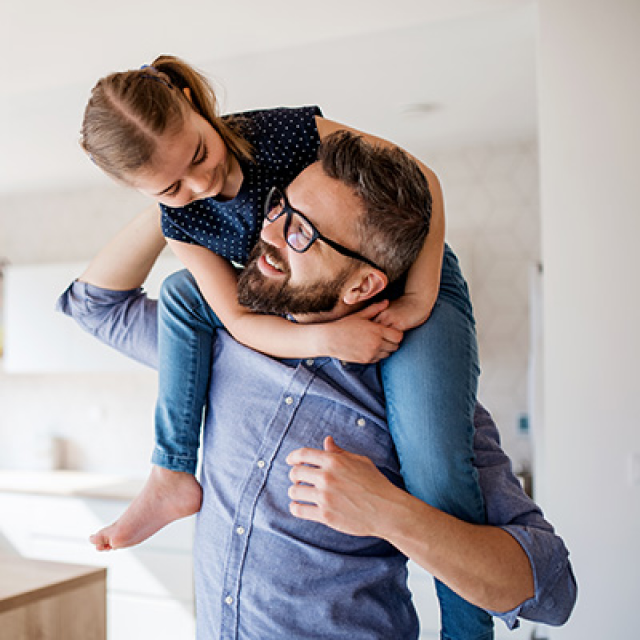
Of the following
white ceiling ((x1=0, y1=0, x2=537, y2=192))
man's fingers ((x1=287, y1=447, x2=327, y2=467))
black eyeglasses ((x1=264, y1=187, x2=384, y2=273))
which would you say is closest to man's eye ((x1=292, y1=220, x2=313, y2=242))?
black eyeglasses ((x1=264, y1=187, x2=384, y2=273))

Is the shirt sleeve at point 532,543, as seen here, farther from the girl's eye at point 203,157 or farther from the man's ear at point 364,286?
the girl's eye at point 203,157

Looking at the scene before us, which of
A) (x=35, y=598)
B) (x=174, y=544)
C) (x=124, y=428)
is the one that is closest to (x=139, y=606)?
(x=174, y=544)

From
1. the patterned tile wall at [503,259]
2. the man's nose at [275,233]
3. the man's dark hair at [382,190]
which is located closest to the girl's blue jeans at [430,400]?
the man's dark hair at [382,190]

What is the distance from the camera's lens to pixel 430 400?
1.09 m

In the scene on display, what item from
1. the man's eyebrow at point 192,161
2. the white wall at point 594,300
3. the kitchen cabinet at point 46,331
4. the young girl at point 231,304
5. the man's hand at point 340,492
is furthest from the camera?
the kitchen cabinet at point 46,331

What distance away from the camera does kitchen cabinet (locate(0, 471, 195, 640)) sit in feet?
12.4

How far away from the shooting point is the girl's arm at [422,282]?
1.14 metres

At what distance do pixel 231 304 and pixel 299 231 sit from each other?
20cm

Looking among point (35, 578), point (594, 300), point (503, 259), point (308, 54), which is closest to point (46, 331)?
point (308, 54)

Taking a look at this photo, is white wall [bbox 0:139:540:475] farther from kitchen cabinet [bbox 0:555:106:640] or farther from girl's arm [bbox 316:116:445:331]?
girl's arm [bbox 316:116:445:331]

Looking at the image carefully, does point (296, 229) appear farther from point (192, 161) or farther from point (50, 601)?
point (50, 601)

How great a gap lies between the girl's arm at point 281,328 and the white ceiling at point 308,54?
104 centimetres

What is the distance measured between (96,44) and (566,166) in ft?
5.95

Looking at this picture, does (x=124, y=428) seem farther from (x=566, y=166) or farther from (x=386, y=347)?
(x=386, y=347)
